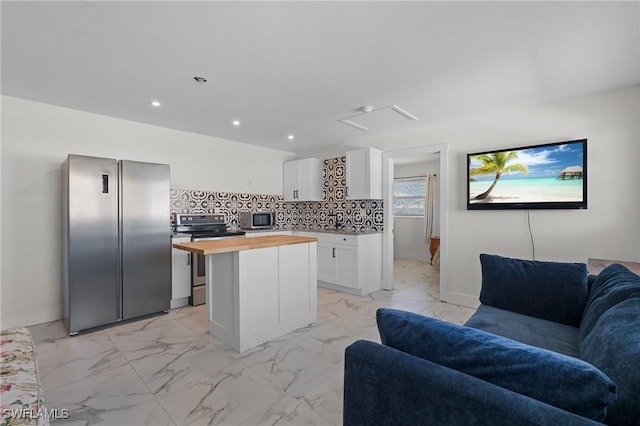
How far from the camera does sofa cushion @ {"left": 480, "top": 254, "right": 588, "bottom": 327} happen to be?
1984 mm

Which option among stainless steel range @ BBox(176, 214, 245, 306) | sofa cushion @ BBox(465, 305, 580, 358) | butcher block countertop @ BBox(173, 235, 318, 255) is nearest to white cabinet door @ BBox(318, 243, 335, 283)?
stainless steel range @ BBox(176, 214, 245, 306)

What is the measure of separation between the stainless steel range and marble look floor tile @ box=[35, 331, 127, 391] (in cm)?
112

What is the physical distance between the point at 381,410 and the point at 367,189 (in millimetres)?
3716

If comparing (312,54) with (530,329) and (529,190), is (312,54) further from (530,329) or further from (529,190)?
(529,190)

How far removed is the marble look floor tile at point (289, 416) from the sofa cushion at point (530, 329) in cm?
117

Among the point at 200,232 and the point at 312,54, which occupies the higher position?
the point at 312,54

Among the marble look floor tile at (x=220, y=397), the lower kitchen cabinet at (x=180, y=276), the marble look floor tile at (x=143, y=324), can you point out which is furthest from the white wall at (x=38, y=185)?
the marble look floor tile at (x=220, y=397)

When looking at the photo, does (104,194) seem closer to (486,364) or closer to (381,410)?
(381,410)

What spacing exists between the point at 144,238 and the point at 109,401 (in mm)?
1866

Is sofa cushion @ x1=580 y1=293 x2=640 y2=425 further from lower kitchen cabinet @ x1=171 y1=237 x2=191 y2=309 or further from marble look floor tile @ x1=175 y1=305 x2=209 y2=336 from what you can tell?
lower kitchen cabinet @ x1=171 y1=237 x2=191 y2=309

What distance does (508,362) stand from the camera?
86cm

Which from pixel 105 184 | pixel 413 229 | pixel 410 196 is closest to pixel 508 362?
pixel 105 184

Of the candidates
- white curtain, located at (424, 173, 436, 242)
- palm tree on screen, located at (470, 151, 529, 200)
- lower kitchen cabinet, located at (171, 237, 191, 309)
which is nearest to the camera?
palm tree on screen, located at (470, 151, 529, 200)

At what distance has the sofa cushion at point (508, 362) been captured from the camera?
0.73 metres
